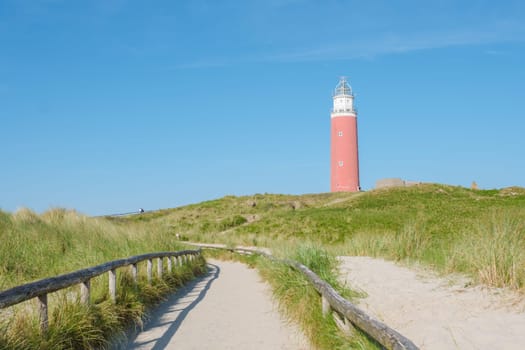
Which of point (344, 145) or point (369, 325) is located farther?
point (344, 145)

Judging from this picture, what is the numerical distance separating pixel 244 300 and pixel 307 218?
36145 mm

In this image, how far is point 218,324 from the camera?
10086mm

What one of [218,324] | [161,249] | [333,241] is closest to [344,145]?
[333,241]

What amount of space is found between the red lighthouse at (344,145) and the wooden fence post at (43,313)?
211 ft

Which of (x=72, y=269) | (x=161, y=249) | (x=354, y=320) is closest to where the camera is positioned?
(x=354, y=320)

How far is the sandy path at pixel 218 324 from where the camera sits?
840 cm

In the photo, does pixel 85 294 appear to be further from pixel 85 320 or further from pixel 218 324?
pixel 218 324

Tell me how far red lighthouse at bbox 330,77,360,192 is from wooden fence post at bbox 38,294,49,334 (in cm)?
6418

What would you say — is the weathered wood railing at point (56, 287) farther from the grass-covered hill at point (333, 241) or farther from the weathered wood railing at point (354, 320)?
the weathered wood railing at point (354, 320)

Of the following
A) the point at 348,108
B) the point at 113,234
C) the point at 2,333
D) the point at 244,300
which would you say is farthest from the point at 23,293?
the point at 348,108

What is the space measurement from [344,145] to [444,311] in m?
62.5

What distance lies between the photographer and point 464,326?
22.1ft

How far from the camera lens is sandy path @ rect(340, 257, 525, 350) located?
6195mm

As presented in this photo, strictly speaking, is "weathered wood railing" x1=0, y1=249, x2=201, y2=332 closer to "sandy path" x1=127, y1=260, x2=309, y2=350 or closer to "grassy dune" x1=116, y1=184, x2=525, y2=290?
"sandy path" x1=127, y1=260, x2=309, y2=350
